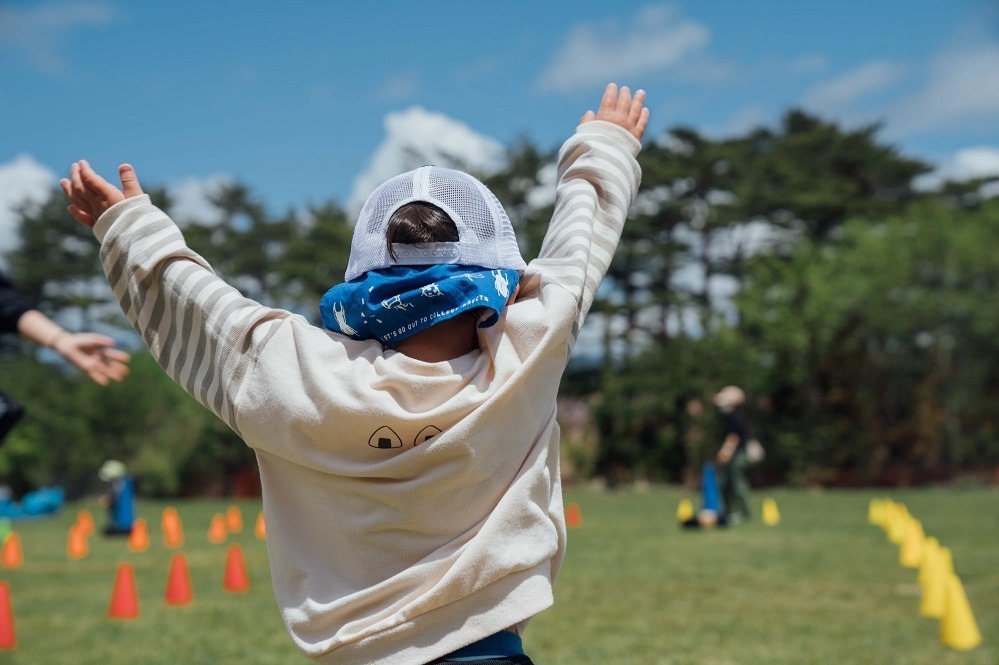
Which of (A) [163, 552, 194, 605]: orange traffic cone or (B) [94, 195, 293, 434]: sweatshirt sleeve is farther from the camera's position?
(A) [163, 552, 194, 605]: orange traffic cone

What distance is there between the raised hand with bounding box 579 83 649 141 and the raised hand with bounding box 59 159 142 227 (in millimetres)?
983

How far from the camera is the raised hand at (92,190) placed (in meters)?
2.00

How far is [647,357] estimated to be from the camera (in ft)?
109

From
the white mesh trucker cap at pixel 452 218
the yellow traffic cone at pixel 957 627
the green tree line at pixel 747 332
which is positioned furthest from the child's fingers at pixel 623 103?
the green tree line at pixel 747 332

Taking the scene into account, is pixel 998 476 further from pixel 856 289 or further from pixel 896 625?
pixel 896 625

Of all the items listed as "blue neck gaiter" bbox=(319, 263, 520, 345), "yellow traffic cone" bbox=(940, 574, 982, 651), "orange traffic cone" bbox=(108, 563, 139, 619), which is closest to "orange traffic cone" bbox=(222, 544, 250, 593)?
"orange traffic cone" bbox=(108, 563, 139, 619)

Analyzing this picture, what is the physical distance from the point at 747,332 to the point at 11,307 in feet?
96.2

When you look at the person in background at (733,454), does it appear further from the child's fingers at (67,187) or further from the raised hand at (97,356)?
the child's fingers at (67,187)

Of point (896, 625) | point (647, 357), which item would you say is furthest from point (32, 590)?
point (647, 357)

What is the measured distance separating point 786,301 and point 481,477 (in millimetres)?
→ 30643

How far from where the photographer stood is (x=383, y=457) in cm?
186

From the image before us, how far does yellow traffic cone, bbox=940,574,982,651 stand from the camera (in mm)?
6512

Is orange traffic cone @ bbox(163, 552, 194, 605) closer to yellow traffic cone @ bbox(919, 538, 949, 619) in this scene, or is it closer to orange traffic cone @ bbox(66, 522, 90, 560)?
orange traffic cone @ bbox(66, 522, 90, 560)

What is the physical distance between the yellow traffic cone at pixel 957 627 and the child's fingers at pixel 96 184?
607 centimetres
